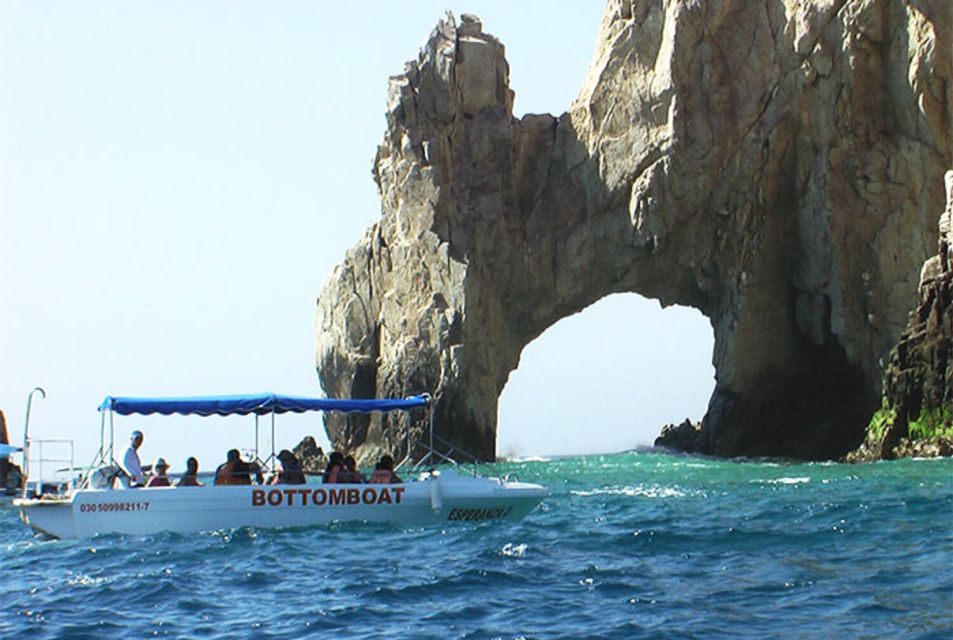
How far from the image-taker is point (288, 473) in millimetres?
24766

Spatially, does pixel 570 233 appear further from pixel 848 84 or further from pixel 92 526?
pixel 92 526

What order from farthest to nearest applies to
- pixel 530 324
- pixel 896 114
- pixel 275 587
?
pixel 530 324 < pixel 896 114 < pixel 275 587

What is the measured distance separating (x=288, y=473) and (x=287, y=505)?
0.65 m

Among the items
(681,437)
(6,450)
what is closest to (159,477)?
(6,450)

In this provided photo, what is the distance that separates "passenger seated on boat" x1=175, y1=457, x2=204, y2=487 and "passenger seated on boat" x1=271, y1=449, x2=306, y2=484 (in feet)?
4.75

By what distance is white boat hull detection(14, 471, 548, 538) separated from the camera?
2420 cm

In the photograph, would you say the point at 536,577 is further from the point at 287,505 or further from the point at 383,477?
the point at 287,505

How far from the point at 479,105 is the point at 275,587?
45.0 m

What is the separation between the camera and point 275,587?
17.2 m

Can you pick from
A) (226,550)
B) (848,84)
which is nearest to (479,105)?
(848,84)

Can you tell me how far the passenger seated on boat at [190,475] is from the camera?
81.4 feet

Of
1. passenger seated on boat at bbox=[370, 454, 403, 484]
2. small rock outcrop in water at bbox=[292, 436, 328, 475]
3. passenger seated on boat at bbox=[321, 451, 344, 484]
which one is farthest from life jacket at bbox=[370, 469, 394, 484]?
small rock outcrop in water at bbox=[292, 436, 328, 475]

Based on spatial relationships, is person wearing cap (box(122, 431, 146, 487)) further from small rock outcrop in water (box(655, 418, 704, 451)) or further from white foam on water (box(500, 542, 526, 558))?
small rock outcrop in water (box(655, 418, 704, 451))

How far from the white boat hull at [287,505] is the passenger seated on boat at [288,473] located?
0.42 m
